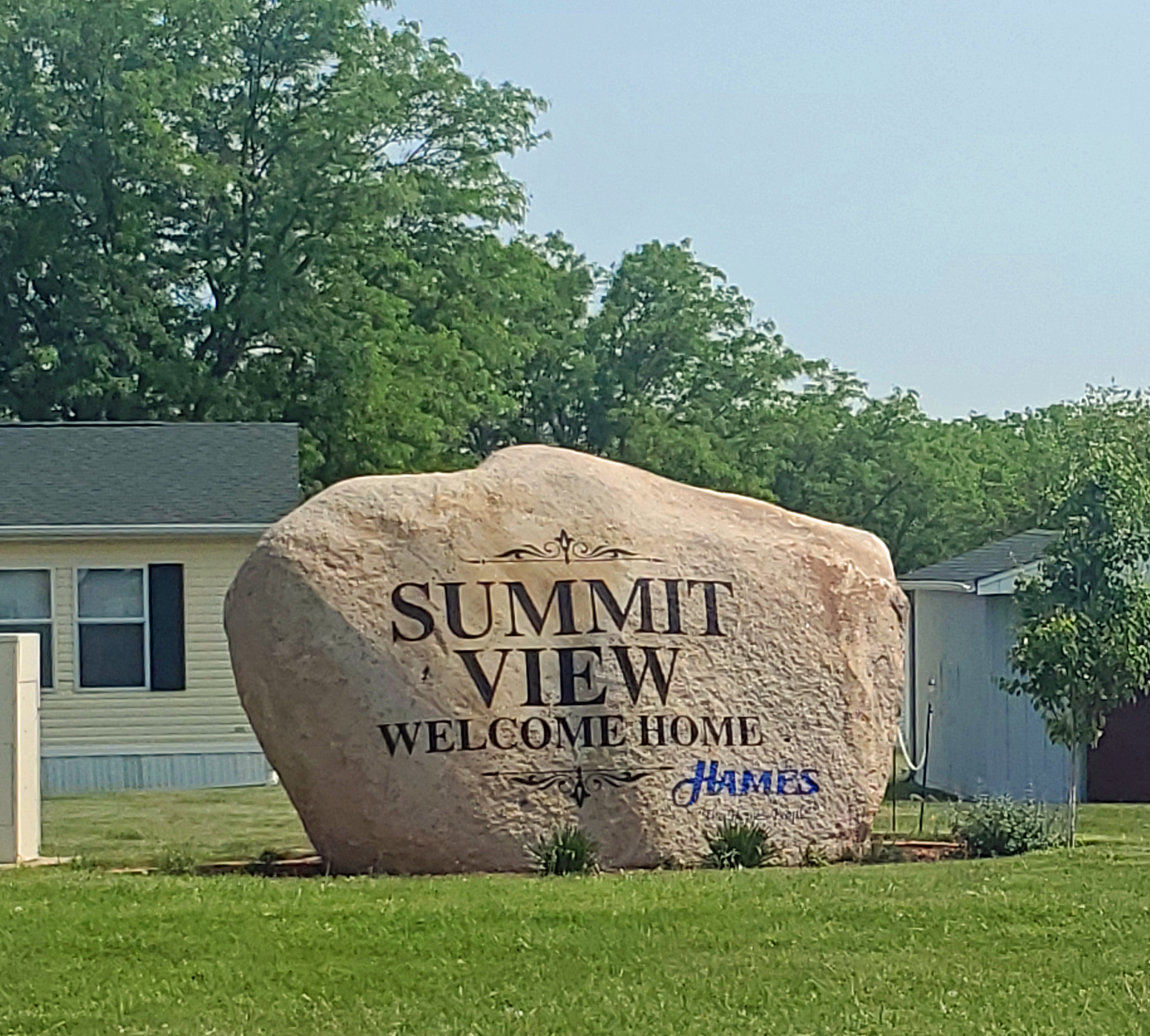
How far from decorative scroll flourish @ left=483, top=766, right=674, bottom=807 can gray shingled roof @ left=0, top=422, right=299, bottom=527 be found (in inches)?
352

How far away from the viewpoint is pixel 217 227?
31.0 meters

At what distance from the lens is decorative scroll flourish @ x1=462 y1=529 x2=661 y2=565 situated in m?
12.6

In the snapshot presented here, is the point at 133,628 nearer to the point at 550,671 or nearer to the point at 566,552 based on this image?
the point at 566,552

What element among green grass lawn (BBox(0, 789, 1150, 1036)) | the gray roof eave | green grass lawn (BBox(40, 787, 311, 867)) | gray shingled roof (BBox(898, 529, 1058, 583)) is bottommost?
green grass lawn (BBox(40, 787, 311, 867))

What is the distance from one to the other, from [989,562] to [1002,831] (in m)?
11.8

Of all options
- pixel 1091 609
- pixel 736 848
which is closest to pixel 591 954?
pixel 736 848

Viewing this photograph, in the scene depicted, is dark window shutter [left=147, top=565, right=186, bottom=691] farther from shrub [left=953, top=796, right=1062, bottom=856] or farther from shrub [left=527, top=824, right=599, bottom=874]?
shrub [left=953, top=796, right=1062, bottom=856]

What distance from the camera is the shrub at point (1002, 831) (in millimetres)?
12992

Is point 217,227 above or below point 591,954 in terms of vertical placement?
above

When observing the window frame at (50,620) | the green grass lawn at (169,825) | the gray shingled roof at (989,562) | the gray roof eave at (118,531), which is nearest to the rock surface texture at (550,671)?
the green grass lawn at (169,825)

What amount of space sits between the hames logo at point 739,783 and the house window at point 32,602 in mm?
9876

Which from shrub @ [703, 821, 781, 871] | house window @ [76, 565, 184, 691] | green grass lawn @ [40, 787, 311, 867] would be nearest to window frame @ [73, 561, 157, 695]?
house window @ [76, 565, 184, 691]

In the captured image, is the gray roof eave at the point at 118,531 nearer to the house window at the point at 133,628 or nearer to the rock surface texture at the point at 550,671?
the house window at the point at 133,628

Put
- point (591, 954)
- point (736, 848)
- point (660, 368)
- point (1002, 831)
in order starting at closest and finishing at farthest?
point (591, 954)
point (736, 848)
point (1002, 831)
point (660, 368)
